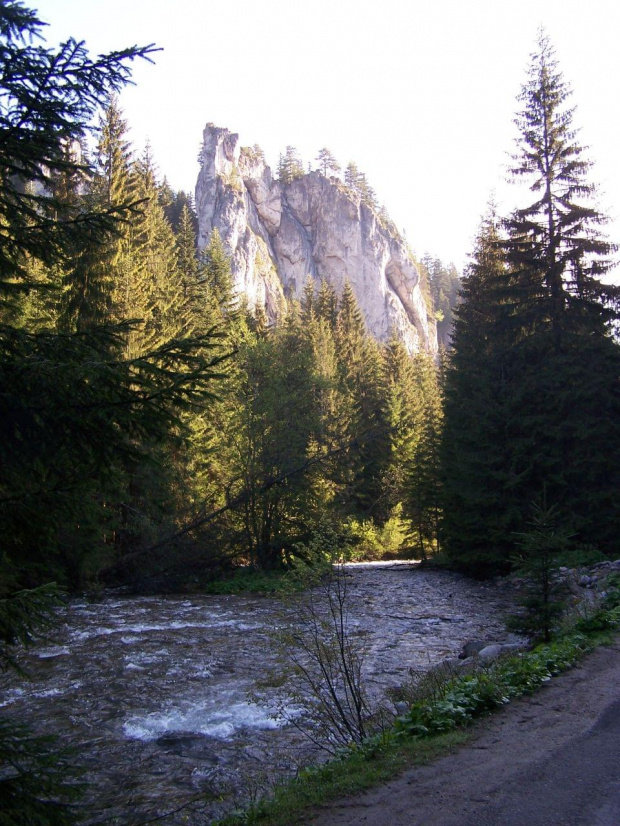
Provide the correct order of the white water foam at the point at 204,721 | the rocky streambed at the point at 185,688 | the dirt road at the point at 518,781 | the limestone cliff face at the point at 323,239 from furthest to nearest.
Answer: the limestone cliff face at the point at 323,239, the white water foam at the point at 204,721, the rocky streambed at the point at 185,688, the dirt road at the point at 518,781

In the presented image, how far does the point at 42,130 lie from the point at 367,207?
364 feet

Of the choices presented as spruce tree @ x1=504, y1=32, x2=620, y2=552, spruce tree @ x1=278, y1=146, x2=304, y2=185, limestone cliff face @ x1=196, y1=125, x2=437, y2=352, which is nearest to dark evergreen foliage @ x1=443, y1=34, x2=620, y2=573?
spruce tree @ x1=504, y1=32, x2=620, y2=552

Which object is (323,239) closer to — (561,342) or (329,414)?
(329,414)

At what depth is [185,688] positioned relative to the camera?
29.8 ft

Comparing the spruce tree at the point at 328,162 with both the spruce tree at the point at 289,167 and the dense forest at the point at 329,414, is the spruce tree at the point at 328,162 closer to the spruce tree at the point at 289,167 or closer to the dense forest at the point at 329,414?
the spruce tree at the point at 289,167

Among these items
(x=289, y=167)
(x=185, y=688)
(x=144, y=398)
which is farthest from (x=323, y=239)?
(x=144, y=398)

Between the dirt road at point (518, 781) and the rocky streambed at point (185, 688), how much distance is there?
1600 mm

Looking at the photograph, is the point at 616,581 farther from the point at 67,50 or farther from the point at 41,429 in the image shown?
the point at 67,50

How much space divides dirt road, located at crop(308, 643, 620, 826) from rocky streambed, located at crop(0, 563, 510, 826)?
1600 mm

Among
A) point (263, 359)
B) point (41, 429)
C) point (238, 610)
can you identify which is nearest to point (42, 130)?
point (41, 429)

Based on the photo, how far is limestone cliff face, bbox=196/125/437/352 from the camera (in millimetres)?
98938

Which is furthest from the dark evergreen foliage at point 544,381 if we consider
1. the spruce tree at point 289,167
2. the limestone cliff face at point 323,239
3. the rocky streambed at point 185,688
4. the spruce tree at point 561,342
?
the spruce tree at point 289,167

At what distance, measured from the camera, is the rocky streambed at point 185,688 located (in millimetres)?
6086

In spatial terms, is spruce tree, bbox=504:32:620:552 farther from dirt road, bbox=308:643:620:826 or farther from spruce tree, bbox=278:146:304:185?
spruce tree, bbox=278:146:304:185
